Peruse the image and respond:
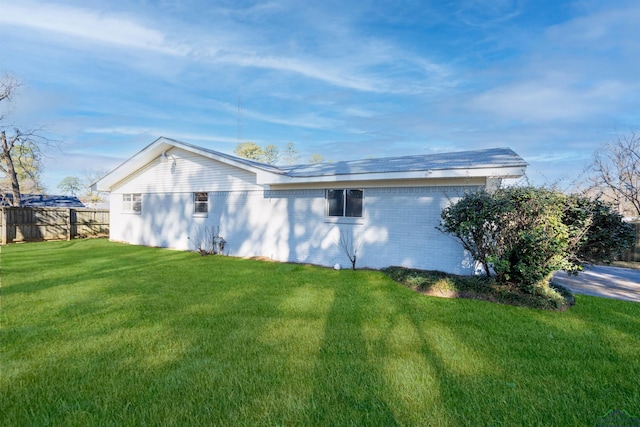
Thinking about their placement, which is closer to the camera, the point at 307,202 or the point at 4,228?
the point at 307,202

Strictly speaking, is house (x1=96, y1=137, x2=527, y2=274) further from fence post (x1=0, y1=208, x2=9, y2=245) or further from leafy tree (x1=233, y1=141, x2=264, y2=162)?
leafy tree (x1=233, y1=141, x2=264, y2=162)

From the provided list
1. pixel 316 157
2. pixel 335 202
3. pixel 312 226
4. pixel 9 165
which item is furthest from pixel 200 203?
pixel 316 157

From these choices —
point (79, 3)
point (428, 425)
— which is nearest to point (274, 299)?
point (428, 425)

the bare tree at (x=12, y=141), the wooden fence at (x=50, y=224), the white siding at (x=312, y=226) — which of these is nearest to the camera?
the white siding at (x=312, y=226)

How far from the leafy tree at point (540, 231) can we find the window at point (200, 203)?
9.82 meters

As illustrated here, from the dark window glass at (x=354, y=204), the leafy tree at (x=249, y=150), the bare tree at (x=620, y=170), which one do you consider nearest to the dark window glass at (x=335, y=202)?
the dark window glass at (x=354, y=204)

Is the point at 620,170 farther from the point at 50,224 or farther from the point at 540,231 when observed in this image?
the point at 50,224

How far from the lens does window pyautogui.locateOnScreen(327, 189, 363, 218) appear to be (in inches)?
368

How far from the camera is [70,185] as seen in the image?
45.5m

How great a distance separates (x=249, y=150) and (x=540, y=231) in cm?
3317

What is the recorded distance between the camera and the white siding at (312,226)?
8219mm

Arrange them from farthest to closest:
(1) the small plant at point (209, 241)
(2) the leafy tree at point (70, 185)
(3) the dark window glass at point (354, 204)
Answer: (2) the leafy tree at point (70, 185) < (1) the small plant at point (209, 241) < (3) the dark window glass at point (354, 204)

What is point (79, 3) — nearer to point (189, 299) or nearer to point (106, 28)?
point (106, 28)

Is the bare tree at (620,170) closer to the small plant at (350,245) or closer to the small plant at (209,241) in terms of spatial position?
the small plant at (350,245)
